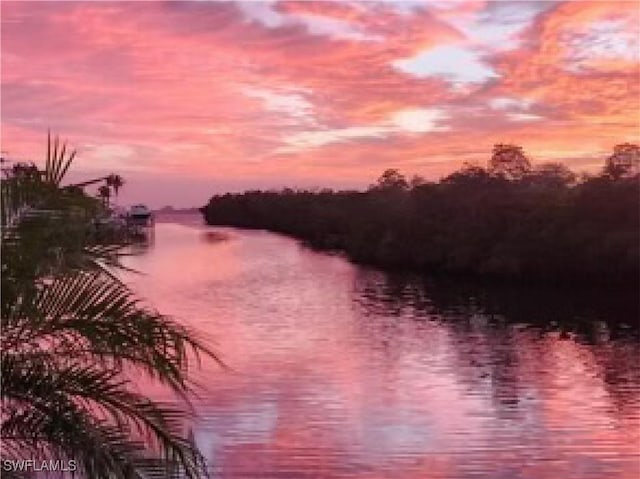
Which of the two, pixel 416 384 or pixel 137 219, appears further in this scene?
pixel 137 219

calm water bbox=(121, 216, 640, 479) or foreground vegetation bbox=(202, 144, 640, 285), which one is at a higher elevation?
foreground vegetation bbox=(202, 144, 640, 285)

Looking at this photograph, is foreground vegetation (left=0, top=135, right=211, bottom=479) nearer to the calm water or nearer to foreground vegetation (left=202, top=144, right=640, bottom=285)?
the calm water

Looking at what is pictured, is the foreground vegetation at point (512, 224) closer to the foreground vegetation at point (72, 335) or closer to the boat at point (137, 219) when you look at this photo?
the boat at point (137, 219)

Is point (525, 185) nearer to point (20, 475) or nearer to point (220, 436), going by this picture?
point (220, 436)

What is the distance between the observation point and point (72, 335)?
4801 millimetres

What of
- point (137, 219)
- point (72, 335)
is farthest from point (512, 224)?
point (72, 335)

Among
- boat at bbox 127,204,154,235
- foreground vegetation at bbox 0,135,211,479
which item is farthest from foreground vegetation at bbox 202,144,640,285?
foreground vegetation at bbox 0,135,211,479

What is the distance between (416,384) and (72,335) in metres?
14.5

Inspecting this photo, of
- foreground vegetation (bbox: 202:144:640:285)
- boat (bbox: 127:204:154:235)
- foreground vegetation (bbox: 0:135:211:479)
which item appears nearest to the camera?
foreground vegetation (bbox: 0:135:211:479)

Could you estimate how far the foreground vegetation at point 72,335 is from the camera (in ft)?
14.9

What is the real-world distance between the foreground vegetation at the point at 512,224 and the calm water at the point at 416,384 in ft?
11.8

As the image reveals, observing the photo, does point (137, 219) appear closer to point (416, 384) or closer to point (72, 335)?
point (416, 384)

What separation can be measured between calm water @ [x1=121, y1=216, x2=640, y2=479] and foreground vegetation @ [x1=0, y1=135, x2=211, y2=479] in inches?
140

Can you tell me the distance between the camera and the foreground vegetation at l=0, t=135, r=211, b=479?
4551 mm
